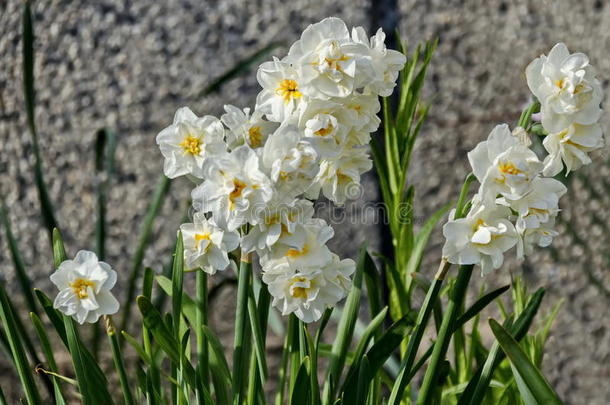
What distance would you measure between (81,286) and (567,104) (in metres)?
0.45

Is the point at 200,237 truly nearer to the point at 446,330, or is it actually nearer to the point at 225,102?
the point at 446,330

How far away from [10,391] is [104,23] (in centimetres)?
70

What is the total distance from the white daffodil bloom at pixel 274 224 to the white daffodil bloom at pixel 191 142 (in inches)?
2.9

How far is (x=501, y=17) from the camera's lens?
145cm

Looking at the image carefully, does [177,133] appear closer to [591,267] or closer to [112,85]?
[112,85]

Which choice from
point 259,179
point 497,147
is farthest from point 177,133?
point 497,147

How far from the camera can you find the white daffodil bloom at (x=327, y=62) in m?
0.63

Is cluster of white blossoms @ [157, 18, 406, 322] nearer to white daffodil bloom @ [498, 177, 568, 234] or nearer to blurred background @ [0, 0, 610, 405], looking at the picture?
white daffodil bloom @ [498, 177, 568, 234]

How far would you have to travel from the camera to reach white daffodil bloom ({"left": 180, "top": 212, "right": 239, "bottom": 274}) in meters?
0.69

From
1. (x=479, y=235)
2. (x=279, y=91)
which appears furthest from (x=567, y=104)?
(x=279, y=91)

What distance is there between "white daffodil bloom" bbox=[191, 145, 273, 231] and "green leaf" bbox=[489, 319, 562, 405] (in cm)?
21

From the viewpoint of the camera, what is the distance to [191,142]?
0.68 meters

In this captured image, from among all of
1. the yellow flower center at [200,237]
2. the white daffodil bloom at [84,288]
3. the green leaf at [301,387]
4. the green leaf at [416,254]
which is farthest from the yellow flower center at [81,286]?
the green leaf at [416,254]

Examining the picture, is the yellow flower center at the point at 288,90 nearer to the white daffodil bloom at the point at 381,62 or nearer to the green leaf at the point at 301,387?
the white daffodil bloom at the point at 381,62
